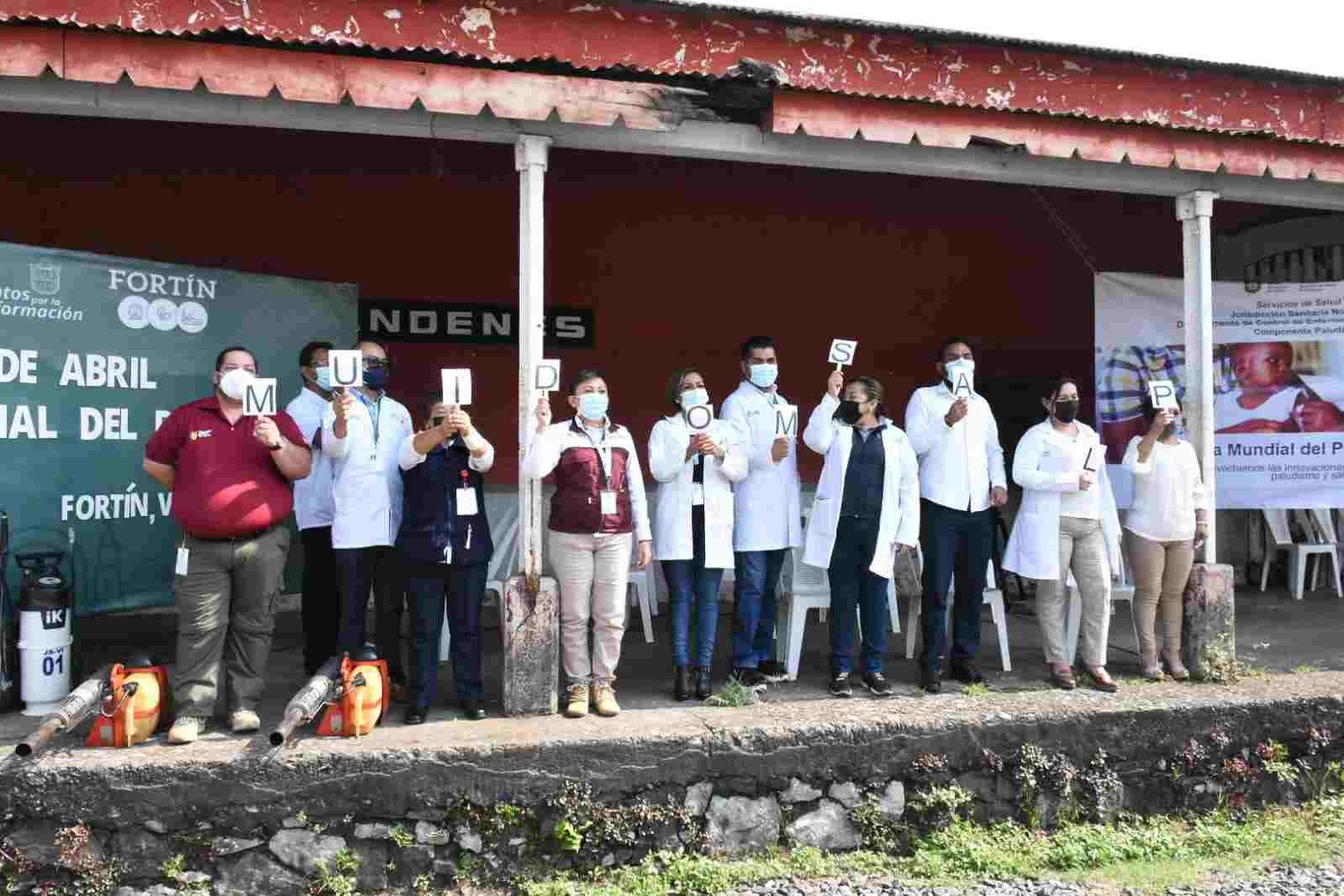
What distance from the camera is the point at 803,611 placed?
558 centimetres

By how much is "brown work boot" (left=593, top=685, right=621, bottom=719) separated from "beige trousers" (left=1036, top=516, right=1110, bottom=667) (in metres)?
2.19

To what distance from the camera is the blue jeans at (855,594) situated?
515 cm

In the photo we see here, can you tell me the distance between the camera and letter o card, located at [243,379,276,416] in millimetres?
4250

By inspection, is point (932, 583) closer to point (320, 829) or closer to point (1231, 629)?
point (1231, 629)

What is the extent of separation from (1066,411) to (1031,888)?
2.28 metres

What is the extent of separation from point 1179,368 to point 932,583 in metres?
2.55

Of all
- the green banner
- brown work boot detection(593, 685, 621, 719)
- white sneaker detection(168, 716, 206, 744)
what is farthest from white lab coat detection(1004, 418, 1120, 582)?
the green banner

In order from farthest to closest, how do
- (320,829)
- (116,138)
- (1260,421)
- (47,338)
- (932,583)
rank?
(1260,421) < (116,138) < (932,583) < (47,338) < (320,829)

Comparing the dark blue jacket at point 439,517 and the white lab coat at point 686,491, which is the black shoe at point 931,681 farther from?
the dark blue jacket at point 439,517

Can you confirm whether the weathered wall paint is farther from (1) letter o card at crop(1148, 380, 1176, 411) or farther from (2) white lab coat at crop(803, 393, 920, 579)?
(1) letter o card at crop(1148, 380, 1176, 411)

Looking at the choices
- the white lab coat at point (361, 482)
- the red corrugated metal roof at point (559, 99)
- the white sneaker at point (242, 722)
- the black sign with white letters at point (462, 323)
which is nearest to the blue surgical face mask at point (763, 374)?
the red corrugated metal roof at point (559, 99)

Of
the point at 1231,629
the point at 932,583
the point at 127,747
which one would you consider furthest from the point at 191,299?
the point at 1231,629

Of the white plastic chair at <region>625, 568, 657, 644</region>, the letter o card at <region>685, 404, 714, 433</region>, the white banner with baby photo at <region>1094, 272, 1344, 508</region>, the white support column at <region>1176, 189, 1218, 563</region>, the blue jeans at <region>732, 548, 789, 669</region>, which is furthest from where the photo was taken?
the white banner with baby photo at <region>1094, 272, 1344, 508</region>

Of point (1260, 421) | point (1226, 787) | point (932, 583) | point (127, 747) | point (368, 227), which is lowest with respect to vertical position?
point (1226, 787)
